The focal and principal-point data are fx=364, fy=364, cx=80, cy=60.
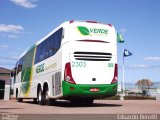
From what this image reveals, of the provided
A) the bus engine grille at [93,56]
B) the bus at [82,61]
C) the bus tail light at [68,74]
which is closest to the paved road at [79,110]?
the bus at [82,61]

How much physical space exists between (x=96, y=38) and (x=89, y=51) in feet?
2.51

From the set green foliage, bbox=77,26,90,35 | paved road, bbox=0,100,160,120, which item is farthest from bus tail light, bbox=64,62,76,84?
green foliage, bbox=77,26,90,35

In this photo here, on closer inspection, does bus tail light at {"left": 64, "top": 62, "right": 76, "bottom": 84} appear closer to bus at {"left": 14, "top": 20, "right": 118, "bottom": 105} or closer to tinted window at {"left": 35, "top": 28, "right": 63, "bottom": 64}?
bus at {"left": 14, "top": 20, "right": 118, "bottom": 105}

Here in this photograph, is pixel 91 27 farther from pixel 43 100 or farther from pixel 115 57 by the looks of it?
pixel 43 100

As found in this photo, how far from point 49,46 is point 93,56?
3.03m

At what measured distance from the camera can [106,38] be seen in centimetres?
1756

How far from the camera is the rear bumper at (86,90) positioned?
646 inches

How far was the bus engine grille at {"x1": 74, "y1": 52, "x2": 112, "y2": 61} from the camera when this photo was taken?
666 inches

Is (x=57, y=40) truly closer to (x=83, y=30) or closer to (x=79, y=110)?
(x=83, y=30)

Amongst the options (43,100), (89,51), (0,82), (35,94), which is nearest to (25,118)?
(89,51)

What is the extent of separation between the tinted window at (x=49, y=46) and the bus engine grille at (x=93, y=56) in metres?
1.20

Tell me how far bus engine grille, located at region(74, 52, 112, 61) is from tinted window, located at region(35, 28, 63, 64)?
47.3 inches

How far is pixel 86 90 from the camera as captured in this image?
658 inches

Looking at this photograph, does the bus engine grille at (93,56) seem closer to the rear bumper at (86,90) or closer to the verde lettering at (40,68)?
the rear bumper at (86,90)
